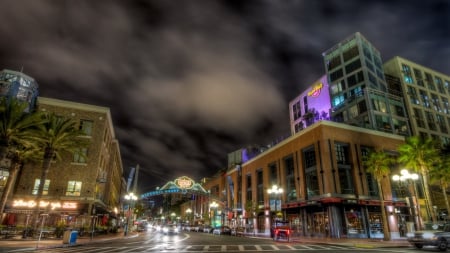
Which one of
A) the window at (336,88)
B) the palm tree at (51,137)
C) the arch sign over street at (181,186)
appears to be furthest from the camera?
the window at (336,88)

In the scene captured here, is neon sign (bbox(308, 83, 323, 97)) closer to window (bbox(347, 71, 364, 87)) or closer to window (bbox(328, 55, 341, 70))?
window (bbox(328, 55, 341, 70))

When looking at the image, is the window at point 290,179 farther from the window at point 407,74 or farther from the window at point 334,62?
the window at point 407,74

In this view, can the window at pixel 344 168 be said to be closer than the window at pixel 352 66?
Yes

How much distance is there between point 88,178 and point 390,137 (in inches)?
2067

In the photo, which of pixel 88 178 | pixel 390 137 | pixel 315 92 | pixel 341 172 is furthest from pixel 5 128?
pixel 315 92

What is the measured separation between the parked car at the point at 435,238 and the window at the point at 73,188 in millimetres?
38913

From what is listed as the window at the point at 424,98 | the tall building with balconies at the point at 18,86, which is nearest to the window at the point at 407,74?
the window at the point at 424,98

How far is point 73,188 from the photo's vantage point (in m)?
37.4

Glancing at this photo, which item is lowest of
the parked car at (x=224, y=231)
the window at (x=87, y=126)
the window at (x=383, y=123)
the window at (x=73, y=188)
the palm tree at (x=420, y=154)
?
the parked car at (x=224, y=231)

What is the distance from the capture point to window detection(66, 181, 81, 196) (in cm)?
3712

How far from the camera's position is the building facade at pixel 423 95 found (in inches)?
2544

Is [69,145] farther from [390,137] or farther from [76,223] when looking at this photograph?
[390,137]

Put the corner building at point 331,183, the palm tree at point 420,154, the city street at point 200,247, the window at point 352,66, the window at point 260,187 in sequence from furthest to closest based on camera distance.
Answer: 1. the window at point 352,66
2. the window at point 260,187
3. the corner building at point 331,183
4. the palm tree at point 420,154
5. the city street at point 200,247

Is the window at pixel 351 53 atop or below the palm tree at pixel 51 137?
atop
